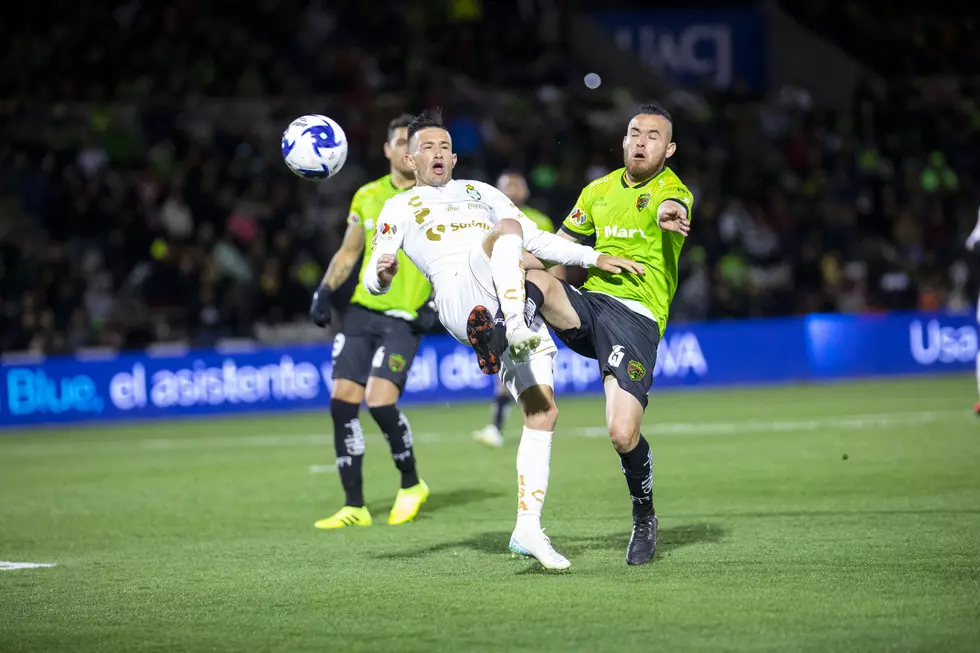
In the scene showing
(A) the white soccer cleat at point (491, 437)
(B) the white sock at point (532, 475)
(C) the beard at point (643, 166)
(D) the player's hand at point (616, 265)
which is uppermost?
(C) the beard at point (643, 166)

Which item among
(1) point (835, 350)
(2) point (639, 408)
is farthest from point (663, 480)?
(1) point (835, 350)

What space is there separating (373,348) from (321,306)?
600 millimetres

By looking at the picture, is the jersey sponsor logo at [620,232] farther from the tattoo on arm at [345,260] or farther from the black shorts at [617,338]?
the tattoo on arm at [345,260]

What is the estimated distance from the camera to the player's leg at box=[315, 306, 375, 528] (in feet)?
31.2

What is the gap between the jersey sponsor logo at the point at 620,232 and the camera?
7637mm

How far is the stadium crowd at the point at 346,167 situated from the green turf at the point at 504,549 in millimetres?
5183

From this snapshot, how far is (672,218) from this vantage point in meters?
7.20

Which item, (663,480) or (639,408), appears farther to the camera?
(663,480)

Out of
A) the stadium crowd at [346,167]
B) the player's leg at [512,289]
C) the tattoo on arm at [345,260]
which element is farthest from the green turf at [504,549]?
the stadium crowd at [346,167]

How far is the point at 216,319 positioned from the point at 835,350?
383 inches

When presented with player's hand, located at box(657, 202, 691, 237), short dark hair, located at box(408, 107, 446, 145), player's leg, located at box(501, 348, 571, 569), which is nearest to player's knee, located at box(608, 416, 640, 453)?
player's leg, located at box(501, 348, 571, 569)

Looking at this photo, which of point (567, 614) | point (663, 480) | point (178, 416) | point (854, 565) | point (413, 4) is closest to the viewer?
point (567, 614)

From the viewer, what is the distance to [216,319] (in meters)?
19.4

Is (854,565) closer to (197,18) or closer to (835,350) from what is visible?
(835,350)
